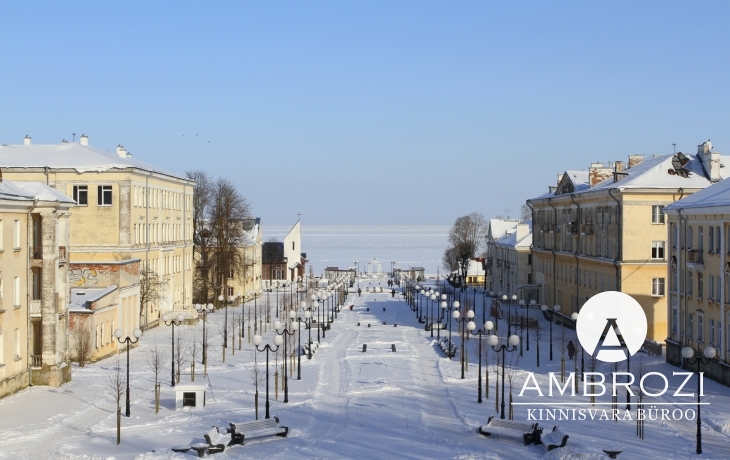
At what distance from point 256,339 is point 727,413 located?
50.0ft

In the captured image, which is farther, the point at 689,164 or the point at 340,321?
the point at 340,321

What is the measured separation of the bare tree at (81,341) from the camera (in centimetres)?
4166

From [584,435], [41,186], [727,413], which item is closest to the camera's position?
[584,435]

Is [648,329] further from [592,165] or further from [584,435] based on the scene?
[584,435]

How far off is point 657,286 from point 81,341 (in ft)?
98.4

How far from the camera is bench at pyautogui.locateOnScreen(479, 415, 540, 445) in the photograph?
25.6 meters

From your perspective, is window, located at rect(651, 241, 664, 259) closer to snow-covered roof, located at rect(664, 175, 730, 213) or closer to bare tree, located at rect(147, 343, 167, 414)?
snow-covered roof, located at rect(664, 175, 730, 213)

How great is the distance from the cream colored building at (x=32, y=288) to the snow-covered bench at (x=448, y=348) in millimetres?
18067

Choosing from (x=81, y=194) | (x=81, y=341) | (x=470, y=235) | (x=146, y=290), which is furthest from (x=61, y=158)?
(x=470, y=235)

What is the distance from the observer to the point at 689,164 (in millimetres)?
51562

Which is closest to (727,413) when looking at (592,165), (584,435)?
(584,435)

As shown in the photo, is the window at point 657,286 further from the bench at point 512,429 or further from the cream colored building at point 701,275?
the bench at point 512,429

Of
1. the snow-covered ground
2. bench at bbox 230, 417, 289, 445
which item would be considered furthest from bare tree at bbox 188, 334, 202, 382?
bench at bbox 230, 417, 289, 445

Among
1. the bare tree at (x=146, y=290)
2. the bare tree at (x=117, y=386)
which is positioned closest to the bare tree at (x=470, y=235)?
the bare tree at (x=146, y=290)
